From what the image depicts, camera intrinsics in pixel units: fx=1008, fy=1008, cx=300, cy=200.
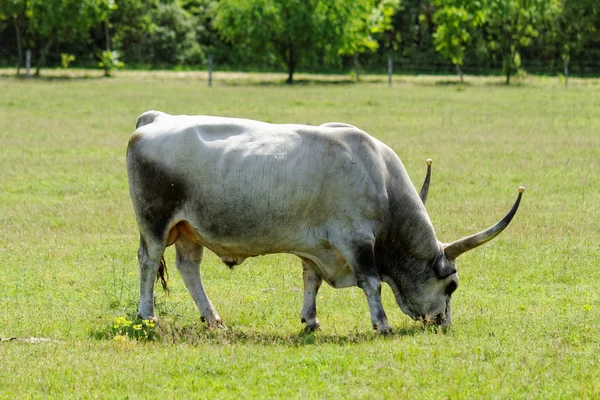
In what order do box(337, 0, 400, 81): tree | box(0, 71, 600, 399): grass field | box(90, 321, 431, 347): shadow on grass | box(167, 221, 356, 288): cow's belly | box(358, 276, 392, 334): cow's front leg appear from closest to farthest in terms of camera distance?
box(0, 71, 600, 399): grass field, box(90, 321, 431, 347): shadow on grass, box(358, 276, 392, 334): cow's front leg, box(167, 221, 356, 288): cow's belly, box(337, 0, 400, 81): tree

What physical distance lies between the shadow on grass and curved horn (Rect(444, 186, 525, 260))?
0.77m

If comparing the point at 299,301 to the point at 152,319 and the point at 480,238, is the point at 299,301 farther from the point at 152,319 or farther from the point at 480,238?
the point at 480,238

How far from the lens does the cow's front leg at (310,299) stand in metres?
9.23

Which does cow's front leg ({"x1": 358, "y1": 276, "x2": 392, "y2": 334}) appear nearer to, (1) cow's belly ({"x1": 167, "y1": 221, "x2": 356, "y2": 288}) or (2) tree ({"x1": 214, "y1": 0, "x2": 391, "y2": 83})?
(1) cow's belly ({"x1": 167, "y1": 221, "x2": 356, "y2": 288})

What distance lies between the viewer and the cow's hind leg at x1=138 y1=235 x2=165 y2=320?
30.4 ft

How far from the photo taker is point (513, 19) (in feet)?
161

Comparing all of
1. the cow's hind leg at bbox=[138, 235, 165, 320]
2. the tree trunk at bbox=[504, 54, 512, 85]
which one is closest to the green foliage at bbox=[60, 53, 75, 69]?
the tree trunk at bbox=[504, 54, 512, 85]

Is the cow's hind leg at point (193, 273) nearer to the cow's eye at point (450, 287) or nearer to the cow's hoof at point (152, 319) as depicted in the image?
the cow's hoof at point (152, 319)

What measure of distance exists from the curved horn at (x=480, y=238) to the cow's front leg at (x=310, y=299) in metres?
1.25

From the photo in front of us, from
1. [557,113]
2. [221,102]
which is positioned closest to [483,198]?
[557,113]

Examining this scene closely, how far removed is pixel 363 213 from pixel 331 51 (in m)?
41.2

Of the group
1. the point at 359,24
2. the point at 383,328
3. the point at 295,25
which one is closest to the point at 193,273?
the point at 383,328

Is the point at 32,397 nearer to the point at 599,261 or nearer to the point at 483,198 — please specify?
the point at 599,261

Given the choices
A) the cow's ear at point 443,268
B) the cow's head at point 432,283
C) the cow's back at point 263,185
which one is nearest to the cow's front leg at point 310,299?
the cow's back at point 263,185
